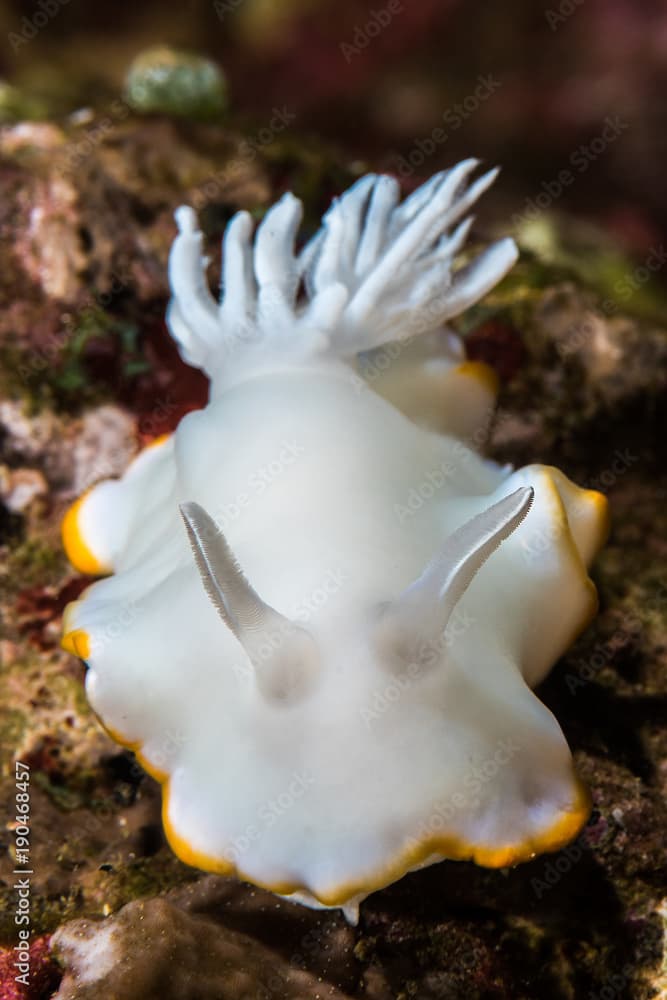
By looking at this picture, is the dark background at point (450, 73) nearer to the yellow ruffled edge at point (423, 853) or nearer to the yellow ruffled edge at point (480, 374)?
the yellow ruffled edge at point (480, 374)

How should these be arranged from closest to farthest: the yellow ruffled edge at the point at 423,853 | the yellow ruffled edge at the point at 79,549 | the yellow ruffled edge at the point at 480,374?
the yellow ruffled edge at the point at 423,853 < the yellow ruffled edge at the point at 79,549 < the yellow ruffled edge at the point at 480,374

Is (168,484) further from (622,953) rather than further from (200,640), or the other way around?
(622,953)

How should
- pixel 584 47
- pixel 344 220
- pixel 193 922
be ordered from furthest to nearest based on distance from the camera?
pixel 584 47 < pixel 344 220 < pixel 193 922

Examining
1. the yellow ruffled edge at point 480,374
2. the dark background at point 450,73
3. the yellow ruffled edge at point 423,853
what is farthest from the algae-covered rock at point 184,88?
the yellow ruffled edge at point 423,853

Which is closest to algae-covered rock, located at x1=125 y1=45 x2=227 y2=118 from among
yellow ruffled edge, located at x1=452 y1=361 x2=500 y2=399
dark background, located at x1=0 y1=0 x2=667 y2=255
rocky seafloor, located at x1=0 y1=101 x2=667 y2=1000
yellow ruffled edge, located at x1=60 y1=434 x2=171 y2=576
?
rocky seafloor, located at x1=0 y1=101 x2=667 y2=1000

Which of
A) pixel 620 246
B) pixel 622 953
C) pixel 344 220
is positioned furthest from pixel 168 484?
pixel 620 246

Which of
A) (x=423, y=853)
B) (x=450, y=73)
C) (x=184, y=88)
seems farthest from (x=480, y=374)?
(x=450, y=73)

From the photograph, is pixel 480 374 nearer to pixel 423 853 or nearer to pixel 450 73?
pixel 423 853
